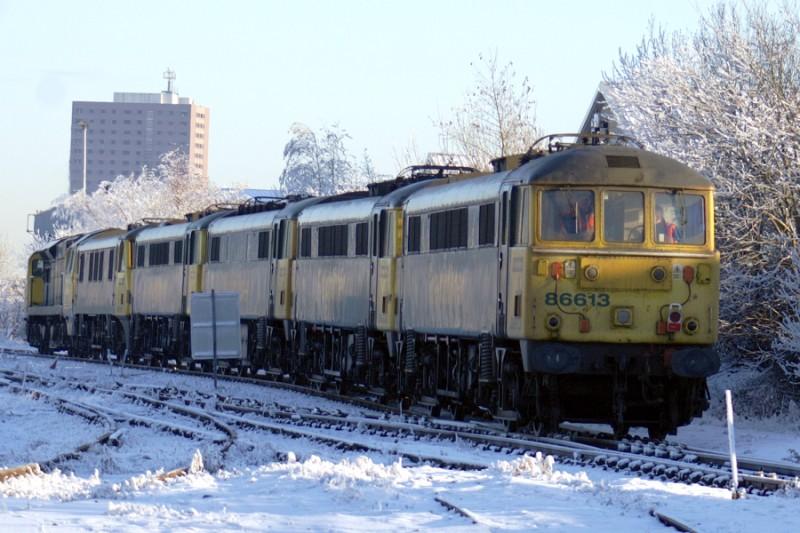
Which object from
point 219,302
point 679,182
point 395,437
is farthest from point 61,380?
point 679,182

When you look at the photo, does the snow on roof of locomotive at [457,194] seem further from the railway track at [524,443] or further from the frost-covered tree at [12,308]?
the frost-covered tree at [12,308]

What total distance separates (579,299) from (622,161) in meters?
1.70

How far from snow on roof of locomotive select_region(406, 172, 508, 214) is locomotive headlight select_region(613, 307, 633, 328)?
6.89ft

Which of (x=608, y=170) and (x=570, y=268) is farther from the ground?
(x=608, y=170)

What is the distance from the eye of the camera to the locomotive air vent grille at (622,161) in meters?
17.4

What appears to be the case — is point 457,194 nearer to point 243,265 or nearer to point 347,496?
point 347,496

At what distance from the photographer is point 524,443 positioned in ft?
51.4

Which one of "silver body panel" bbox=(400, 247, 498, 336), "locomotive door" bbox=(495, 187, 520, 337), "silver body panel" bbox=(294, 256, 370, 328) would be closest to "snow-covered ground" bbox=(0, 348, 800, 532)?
"locomotive door" bbox=(495, 187, 520, 337)

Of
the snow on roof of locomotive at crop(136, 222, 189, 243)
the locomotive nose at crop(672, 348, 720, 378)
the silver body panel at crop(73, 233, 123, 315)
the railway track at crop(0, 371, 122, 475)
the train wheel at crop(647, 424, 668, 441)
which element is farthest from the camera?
the silver body panel at crop(73, 233, 123, 315)

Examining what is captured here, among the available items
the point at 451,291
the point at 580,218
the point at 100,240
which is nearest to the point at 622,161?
the point at 580,218

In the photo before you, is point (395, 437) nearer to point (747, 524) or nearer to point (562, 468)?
point (562, 468)

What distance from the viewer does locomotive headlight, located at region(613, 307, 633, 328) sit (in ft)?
56.0

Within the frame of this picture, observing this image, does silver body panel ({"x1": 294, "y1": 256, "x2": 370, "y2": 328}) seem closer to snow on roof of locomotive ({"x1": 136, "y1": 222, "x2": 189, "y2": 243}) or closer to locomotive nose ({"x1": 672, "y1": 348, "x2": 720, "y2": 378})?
locomotive nose ({"x1": 672, "y1": 348, "x2": 720, "y2": 378})

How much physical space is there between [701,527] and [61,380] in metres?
22.6
